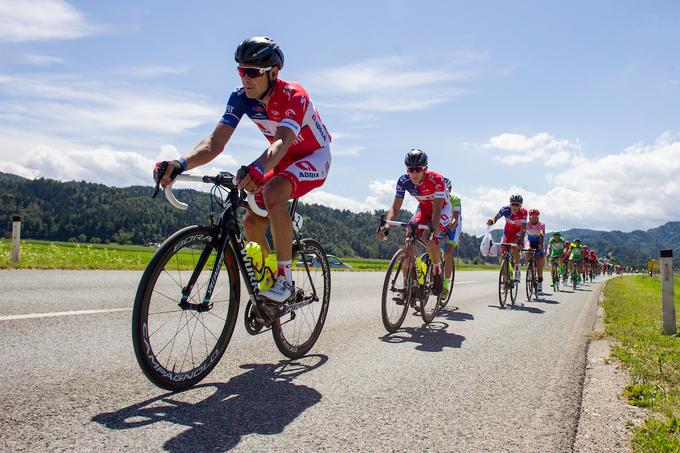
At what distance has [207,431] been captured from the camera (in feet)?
8.38

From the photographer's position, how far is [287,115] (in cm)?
400

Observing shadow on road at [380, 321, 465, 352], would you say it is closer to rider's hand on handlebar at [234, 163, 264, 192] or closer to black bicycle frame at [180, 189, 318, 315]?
black bicycle frame at [180, 189, 318, 315]

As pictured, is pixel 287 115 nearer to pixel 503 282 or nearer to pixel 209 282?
pixel 209 282

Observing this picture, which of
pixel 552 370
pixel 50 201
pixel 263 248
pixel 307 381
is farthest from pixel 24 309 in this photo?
pixel 50 201

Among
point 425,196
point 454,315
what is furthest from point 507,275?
point 425,196

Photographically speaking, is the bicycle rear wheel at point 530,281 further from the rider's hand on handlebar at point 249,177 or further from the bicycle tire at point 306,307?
the rider's hand on handlebar at point 249,177

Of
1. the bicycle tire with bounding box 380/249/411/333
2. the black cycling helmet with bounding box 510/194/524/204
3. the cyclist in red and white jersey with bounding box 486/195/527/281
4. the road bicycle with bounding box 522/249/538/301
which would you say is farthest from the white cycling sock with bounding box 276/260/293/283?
the road bicycle with bounding box 522/249/538/301

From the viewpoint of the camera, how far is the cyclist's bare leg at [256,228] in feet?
13.8

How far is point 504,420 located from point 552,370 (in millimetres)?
1688

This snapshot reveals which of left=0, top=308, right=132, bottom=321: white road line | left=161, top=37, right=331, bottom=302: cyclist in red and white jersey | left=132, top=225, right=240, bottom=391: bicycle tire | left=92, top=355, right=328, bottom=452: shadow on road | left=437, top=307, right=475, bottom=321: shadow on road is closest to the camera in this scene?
left=92, top=355, right=328, bottom=452: shadow on road

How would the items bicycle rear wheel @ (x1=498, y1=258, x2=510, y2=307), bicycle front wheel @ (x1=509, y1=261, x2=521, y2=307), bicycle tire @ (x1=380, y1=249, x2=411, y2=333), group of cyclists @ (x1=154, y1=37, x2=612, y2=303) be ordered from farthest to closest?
bicycle front wheel @ (x1=509, y1=261, x2=521, y2=307)
bicycle rear wheel @ (x1=498, y1=258, x2=510, y2=307)
bicycle tire @ (x1=380, y1=249, x2=411, y2=333)
group of cyclists @ (x1=154, y1=37, x2=612, y2=303)

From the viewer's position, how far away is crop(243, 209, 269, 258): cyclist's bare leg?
4.21 meters

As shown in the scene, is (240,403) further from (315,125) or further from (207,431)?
(315,125)

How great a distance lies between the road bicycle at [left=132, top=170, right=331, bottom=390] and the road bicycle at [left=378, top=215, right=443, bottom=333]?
2417 millimetres
